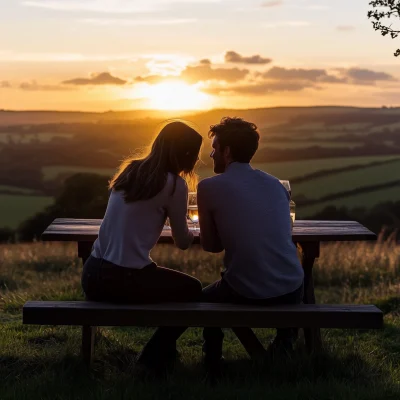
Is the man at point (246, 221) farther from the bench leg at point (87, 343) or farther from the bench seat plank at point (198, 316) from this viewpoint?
the bench leg at point (87, 343)

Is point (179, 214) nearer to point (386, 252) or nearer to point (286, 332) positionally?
point (286, 332)

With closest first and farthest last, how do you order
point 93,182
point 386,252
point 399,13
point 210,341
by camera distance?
point 210,341
point 399,13
point 386,252
point 93,182

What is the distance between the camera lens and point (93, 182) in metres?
23.5

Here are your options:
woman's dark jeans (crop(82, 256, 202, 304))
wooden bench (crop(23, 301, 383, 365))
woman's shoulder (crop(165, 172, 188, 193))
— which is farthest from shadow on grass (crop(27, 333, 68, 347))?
woman's shoulder (crop(165, 172, 188, 193))

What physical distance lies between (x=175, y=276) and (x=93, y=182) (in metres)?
18.8

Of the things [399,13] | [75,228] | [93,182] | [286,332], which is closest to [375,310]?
[286,332]

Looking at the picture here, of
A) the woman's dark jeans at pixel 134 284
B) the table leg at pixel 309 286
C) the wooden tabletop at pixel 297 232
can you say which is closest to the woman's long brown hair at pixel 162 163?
the woman's dark jeans at pixel 134 284

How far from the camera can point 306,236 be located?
18.3 feet

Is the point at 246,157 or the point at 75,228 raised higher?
the point at 246,157

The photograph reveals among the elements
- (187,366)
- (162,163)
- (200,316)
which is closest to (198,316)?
(200,316)

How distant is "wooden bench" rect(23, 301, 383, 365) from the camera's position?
15.3 feet

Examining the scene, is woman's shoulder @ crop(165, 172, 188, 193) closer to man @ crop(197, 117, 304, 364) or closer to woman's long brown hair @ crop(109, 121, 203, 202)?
woman's long brown hair @ crop(109, 121, 203, 202)

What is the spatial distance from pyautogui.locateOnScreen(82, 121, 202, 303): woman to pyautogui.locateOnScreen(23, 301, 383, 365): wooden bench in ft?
0.46

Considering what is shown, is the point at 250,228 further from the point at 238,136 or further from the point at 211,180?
the point at 238,136
